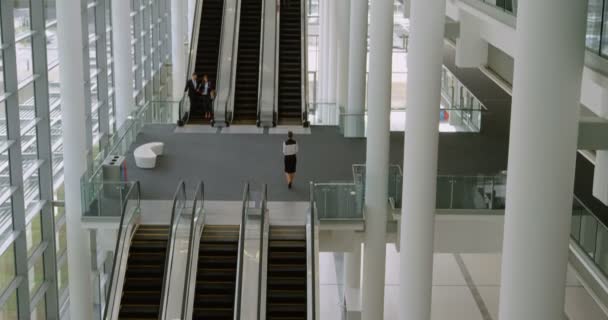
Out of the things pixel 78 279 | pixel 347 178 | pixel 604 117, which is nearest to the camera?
pixel 604 117

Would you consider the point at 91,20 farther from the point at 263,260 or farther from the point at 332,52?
the point at 332,52

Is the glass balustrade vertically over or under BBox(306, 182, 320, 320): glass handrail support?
over

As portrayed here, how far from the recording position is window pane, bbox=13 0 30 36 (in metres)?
20.4

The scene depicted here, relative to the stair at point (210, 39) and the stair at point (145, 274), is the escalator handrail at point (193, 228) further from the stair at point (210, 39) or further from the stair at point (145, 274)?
the stair at point (210, 39)

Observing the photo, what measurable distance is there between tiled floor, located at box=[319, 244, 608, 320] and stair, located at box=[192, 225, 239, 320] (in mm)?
7728

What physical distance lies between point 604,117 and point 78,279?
1352 centimetres

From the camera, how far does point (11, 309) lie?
20.3m

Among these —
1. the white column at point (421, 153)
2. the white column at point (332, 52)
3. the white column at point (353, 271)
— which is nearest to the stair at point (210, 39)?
the white column at point (332, 52)

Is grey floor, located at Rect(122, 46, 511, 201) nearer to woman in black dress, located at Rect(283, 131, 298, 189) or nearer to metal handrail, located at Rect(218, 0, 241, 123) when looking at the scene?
woman in black dress, located at Rect(283, 131, 298, 189)

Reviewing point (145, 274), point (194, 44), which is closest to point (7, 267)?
point (145, 274)

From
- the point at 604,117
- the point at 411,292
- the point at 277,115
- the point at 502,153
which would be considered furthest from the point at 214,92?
the point at 604,117

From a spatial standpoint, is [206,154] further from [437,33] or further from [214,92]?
[437,33]

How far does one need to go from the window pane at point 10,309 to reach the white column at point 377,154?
7.36m

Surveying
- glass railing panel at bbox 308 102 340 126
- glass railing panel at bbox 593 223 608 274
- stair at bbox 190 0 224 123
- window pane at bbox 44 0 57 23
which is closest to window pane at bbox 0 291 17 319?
window pane at bbox 44 0 57 23
